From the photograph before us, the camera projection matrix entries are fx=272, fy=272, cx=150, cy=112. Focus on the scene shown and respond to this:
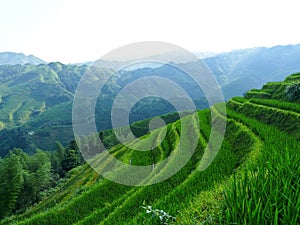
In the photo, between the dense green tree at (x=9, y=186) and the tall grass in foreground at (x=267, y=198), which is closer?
the tall grass in foreground at (x=267, y=198)

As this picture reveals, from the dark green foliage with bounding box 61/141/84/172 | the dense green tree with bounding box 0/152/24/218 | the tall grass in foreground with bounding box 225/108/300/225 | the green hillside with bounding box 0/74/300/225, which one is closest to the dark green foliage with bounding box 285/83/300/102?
the green hillside with bounding box 0/74/300/225

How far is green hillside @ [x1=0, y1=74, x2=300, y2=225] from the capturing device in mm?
3973

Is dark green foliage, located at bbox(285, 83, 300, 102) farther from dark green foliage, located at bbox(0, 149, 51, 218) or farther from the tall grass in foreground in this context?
dark green foliage, located at bbox(0, 149, 51, 218)

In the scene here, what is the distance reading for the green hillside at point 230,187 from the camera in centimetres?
397

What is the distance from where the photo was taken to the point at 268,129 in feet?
59.5

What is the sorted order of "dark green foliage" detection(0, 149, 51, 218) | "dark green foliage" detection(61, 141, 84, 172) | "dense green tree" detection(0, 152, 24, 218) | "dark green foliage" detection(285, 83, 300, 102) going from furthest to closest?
"dark green foliage" detection(61, 141, 84, 172) → "dark green foliage" detection(0, 149, 51, 218) → "dense green tree" detection(0, 152, 24, 218) → "dark green foliage" detection(285, 83, 300, 102)

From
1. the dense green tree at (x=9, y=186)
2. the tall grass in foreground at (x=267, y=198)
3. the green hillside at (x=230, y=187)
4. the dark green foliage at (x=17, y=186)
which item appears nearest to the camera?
the tall grass in foreground at (x=267, y=198)

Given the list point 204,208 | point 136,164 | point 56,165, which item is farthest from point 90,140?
point 204,208

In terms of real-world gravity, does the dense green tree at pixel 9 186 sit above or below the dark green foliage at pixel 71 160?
above

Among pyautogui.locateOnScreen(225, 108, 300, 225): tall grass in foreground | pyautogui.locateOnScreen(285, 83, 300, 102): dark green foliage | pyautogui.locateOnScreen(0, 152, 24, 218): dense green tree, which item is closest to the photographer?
pyautogui.locateOnScreen(225, 108, 300, 225): tall grass in foreground

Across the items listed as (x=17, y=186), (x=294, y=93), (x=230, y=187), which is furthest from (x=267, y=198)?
(x=17, y=186)

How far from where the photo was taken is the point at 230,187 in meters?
4.91

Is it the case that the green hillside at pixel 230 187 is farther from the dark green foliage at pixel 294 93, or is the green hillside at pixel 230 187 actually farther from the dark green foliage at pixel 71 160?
the dark green foliage at pixel 71 160

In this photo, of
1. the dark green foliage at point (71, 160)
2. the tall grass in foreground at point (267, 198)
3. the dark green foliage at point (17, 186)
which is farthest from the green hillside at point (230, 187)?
the dark green foliage at point (71, 160)
